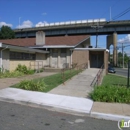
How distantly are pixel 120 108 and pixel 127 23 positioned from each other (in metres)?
56.4

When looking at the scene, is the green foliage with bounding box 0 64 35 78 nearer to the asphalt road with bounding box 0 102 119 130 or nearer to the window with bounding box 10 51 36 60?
the window with bounding box 10 51 36 60

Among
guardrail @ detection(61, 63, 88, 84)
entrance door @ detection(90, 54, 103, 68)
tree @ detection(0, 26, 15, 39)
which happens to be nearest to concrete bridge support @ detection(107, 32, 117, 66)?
tree @ detection(0, 26, 15, 39)

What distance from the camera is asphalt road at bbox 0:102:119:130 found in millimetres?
5066

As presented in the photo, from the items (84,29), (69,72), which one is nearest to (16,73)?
(69,72)

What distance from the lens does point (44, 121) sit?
552 cm

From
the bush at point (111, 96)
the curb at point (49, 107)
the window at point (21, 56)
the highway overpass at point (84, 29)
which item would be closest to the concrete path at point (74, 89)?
the bush at point (111, 96)

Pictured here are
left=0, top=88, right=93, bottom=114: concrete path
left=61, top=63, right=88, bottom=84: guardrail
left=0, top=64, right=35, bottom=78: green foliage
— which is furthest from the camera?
left=0, top=64, right=35, bottom=78: green foliage

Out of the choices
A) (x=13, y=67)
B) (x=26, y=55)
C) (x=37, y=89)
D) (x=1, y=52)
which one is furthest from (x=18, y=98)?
(x=26, y=55)

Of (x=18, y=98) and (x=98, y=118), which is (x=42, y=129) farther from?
(x=18, y=98)

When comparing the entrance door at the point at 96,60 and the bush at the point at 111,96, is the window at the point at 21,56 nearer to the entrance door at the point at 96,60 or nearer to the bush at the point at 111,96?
the entrance door at the point at 96,60

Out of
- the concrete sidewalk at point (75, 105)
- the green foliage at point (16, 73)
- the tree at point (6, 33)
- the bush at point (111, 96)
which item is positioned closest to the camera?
the concrete sidewalk at point (75, 105)

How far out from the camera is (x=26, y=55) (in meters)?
21.0

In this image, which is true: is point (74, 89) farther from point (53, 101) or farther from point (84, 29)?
point (84, 29)

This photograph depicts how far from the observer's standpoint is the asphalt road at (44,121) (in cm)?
507
